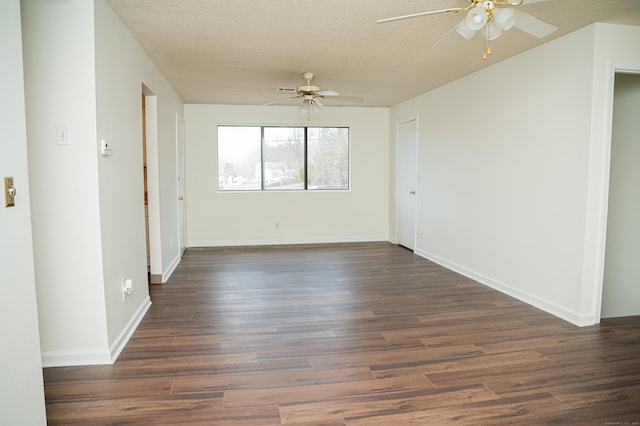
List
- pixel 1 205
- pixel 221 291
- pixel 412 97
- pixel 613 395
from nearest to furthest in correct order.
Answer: pixel 1 205 < pixel 613 395 < pixel 221 291 < pixel 412 97

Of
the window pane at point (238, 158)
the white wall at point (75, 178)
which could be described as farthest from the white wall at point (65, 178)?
the window pane at point (238, 158)

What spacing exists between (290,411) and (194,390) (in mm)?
601

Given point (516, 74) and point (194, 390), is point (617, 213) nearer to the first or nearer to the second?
point (516, 74)

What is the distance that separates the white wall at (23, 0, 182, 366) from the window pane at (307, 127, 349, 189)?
14.6ft

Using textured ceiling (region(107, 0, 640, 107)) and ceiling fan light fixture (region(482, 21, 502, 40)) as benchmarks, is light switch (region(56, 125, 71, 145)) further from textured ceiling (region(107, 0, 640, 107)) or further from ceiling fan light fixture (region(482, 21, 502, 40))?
ceiling fan light fixture (region(482, 21, 502, 40))

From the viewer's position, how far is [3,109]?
150 cm

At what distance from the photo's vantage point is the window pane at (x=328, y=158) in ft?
23.5

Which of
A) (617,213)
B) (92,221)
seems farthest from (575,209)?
(92,221)

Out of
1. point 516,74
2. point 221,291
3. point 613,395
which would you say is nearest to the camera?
point 613,395

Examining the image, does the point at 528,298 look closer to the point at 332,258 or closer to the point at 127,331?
the point at 332,258

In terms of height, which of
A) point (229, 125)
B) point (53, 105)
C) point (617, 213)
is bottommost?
point (617, 213)

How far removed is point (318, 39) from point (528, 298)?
312 centimetres

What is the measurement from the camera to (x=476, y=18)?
2188 millimetres

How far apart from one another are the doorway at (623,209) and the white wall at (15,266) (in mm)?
4241
